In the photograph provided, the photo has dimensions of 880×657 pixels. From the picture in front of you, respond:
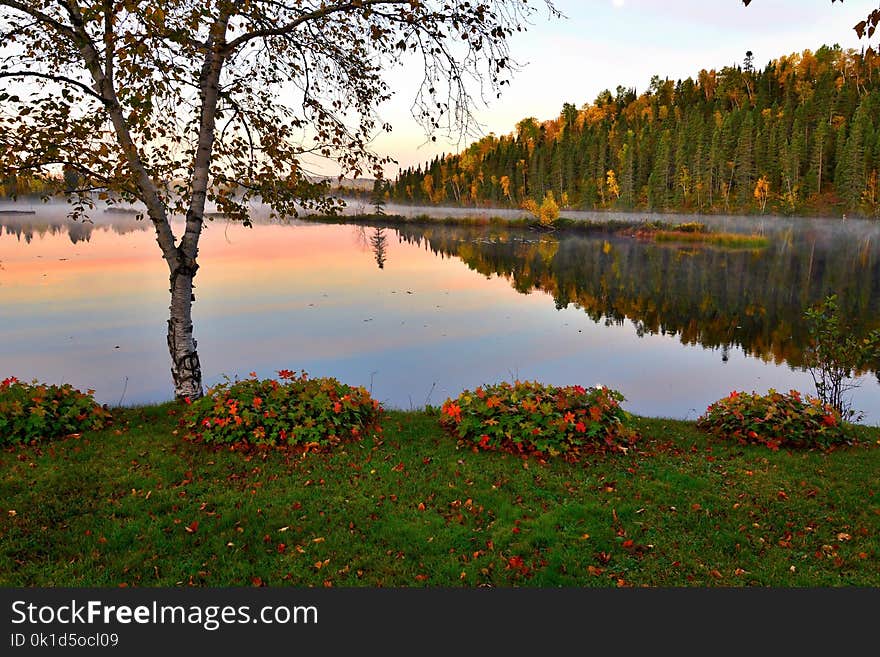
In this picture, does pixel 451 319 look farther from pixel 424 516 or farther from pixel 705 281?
pixel 424 516

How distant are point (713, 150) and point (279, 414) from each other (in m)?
117

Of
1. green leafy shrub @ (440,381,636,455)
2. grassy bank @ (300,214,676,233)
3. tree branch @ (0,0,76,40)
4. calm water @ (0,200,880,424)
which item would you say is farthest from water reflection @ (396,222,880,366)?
tree branch @ (0,0,76,40)

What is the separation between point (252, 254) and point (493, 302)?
44368 mm

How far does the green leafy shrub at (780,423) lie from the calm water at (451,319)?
5.87m

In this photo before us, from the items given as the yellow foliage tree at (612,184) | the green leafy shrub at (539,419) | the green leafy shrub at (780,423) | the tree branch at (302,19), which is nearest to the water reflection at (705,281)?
the green leafy shrub at (780,423)

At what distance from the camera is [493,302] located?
3719 cm

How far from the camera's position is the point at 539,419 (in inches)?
368

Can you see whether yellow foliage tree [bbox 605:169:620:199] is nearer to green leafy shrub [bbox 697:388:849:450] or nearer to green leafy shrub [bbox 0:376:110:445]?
green leafy shrub [bbox 697:388:849:450]

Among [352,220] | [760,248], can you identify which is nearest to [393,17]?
[760,248]

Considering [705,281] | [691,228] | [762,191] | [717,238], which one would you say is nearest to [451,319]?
[705,281]

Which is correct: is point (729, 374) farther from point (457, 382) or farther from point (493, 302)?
point (493, 302)

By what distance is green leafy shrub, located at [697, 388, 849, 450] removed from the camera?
32.8 feet

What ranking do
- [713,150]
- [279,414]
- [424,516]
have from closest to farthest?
[424,516]
[279,414]
[713,150]

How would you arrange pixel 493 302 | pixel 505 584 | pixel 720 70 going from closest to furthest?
pixel 505 584
pixel 493 302
pixel 720 70
